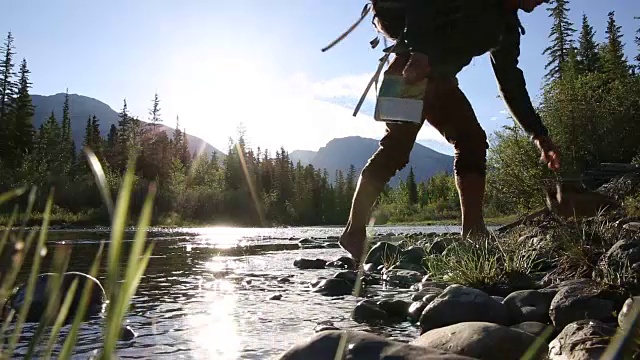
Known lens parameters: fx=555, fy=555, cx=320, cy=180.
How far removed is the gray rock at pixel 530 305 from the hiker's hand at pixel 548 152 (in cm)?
102

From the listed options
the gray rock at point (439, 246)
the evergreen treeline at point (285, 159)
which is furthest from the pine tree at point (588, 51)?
the gray rock at point (439, 246)

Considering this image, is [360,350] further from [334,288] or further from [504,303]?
[334,288]

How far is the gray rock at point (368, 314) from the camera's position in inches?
143

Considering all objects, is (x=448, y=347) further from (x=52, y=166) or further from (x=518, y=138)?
(x=52, y=166)

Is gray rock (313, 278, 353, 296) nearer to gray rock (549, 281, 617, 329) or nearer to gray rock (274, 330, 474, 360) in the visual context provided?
gray rock (549, 281, 617, 329)

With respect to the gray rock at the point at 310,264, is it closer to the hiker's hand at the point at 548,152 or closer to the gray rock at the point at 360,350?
the hiker's hand at the point at 548,152

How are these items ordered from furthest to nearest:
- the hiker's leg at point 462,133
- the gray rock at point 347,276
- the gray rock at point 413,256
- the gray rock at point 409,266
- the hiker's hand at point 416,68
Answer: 1. the gray rock at point 413,256
2. the gray rock at point 409,266
3. the gray rock at point 347,276
4. the hiker's leg at point 462,133
5. the hiker's hand at point 416,68

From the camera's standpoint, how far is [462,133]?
4812 millimetres

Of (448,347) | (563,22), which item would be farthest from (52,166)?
(448,347)

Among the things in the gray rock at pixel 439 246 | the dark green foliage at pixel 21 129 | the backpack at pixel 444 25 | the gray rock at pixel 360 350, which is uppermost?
the dark green foliage at pixel 21 129

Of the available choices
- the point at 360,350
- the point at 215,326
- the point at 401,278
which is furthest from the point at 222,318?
the point at 401,278

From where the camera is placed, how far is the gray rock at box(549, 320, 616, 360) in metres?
2.35

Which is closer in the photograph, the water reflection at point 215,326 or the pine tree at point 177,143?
the water reflection at point 215,326

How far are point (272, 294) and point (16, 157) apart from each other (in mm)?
55584
